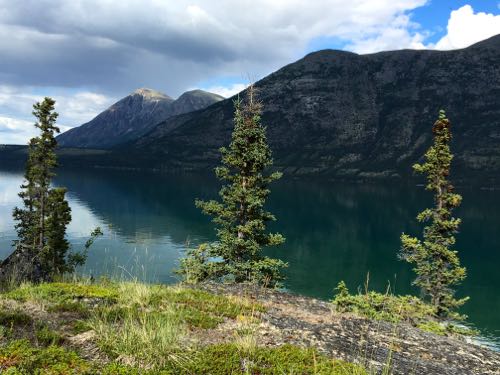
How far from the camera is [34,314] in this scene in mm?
8812

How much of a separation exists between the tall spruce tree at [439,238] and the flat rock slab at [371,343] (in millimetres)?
26104

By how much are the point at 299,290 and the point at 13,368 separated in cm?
7507

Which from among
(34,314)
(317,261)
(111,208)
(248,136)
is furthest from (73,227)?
(34,314)

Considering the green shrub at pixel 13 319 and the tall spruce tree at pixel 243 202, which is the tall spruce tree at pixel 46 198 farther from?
the green shrub at pixel 13 319

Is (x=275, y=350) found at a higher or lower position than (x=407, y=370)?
higher

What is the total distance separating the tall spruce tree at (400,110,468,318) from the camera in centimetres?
3594

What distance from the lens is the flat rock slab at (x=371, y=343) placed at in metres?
8.78

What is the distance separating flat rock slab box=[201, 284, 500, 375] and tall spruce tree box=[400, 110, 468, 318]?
2610 cm

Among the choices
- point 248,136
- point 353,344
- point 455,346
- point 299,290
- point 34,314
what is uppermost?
point 248,136

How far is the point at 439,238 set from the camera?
1433 inches

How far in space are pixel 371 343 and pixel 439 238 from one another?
29.9m

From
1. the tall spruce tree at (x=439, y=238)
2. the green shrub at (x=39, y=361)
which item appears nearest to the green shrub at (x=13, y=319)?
the green shrub at (x=39, y=361)

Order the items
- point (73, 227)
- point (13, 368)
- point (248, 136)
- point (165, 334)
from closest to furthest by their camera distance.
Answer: point (13, 368), point (165, 334), point (248, 136), point (73, 227)

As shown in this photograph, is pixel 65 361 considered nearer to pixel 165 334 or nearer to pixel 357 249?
pixel 165 334
